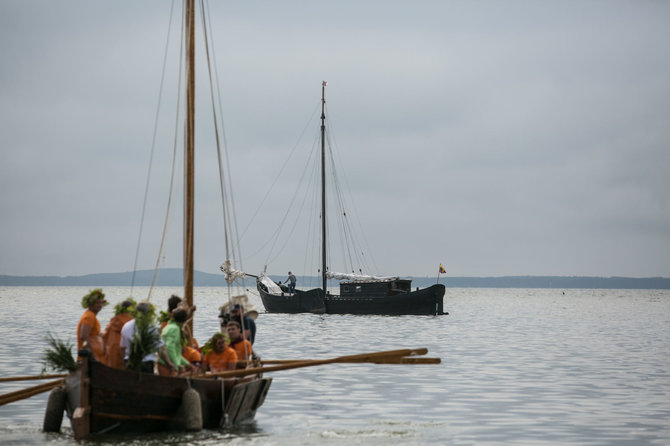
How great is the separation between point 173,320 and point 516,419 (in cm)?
853

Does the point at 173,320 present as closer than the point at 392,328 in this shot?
Yes

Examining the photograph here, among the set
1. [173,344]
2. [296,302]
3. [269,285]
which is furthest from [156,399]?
[269,285]

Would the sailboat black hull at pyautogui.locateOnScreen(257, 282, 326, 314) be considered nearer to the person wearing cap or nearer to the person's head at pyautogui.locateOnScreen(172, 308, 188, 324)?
the person wearing cap

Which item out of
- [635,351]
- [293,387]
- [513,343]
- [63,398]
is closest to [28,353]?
[293,387]

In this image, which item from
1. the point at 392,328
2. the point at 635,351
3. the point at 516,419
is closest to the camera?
the point at 516,419

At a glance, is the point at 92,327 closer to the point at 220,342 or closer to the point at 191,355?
the point at 191,355

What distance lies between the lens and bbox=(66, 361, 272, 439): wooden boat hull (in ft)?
52.5

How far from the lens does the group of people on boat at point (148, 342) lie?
1661cm

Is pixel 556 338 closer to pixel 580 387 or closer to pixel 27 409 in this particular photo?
pixel 580 387

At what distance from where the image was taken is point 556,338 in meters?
52.0

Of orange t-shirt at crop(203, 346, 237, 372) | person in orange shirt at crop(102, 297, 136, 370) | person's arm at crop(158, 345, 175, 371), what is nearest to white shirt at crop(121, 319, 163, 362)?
person's arm at crop(158, 345, 175, 371)

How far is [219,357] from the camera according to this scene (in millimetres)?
19094

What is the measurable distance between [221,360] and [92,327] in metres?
2.99

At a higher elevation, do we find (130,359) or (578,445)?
(130,359)
